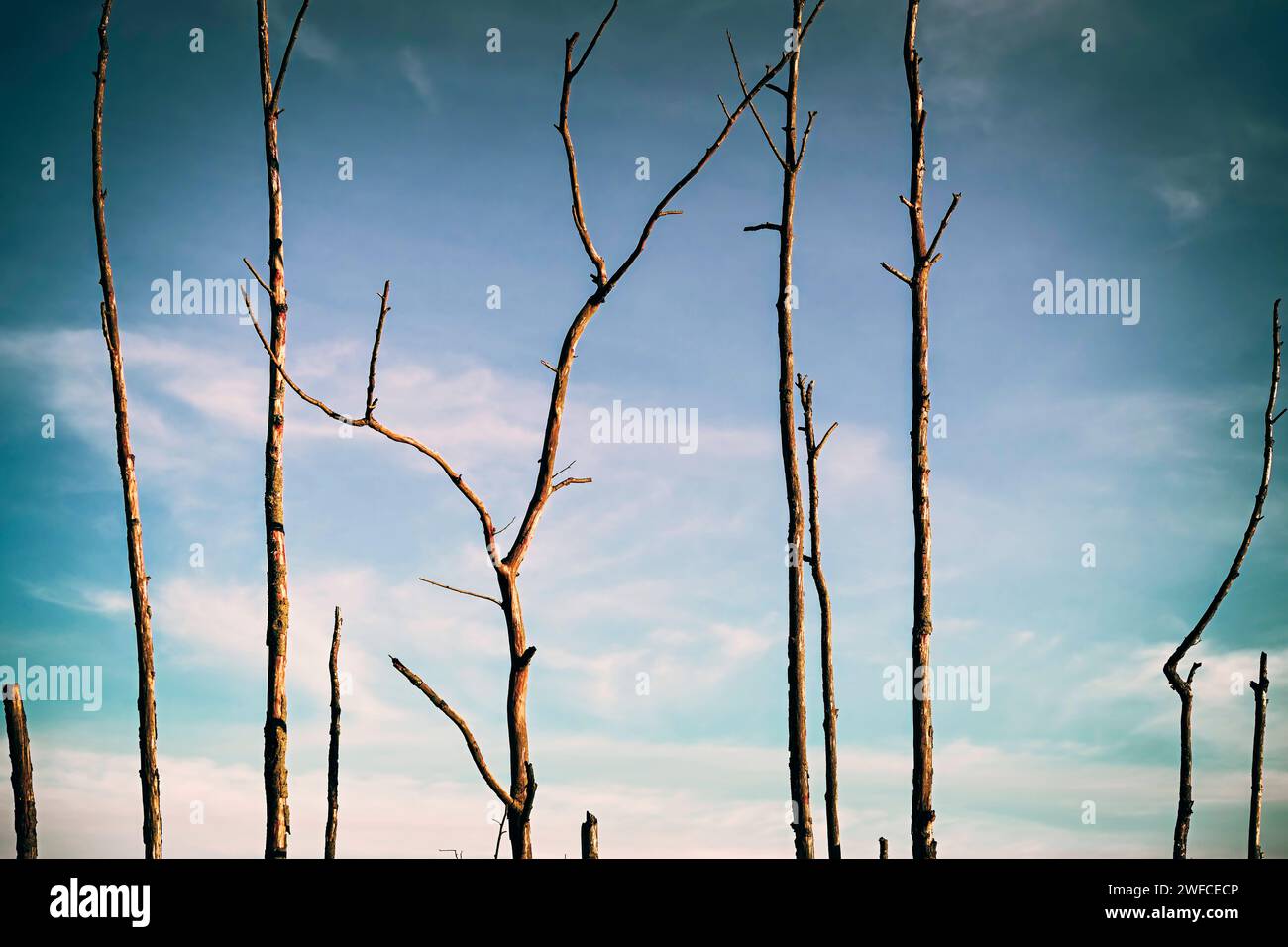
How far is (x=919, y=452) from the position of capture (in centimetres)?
1048

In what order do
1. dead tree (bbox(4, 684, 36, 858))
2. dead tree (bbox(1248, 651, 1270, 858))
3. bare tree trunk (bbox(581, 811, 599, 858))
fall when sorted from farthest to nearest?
dead tree (bbox(1248, 651, 1270, 858)), dead tree (bbox(4, 684, 36, 858)), bare tree trunk (bbox(581, 811, 599, 858))

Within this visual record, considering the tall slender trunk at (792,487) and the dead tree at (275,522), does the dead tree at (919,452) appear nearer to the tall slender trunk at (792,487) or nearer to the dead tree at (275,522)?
the tall slender trunk at (792,487)

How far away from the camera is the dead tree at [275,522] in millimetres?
10312

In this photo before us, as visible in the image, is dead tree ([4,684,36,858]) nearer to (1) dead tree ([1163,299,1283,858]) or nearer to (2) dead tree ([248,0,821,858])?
(2) dead tree ([248,0,821,858])

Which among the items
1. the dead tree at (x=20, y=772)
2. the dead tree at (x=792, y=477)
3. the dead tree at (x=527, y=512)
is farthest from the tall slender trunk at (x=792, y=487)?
the dead tree at (x=20, y=772)

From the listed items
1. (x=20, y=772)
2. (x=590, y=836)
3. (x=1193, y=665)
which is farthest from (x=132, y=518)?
(x=1193, y=665)

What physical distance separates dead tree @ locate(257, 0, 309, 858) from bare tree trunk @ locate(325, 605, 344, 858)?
5121 mm

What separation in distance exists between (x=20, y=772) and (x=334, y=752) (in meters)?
4.99

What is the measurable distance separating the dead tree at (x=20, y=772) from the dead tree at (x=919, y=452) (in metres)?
9.73

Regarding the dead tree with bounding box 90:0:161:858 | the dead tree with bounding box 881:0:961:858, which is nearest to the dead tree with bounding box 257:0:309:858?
the dead tree with bounding box 90:0:161:858

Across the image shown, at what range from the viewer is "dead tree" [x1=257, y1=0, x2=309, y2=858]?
10.3 meters

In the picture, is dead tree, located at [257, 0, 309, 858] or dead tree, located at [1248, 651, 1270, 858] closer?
dead tree, located at [257, 0, 309, 858]
